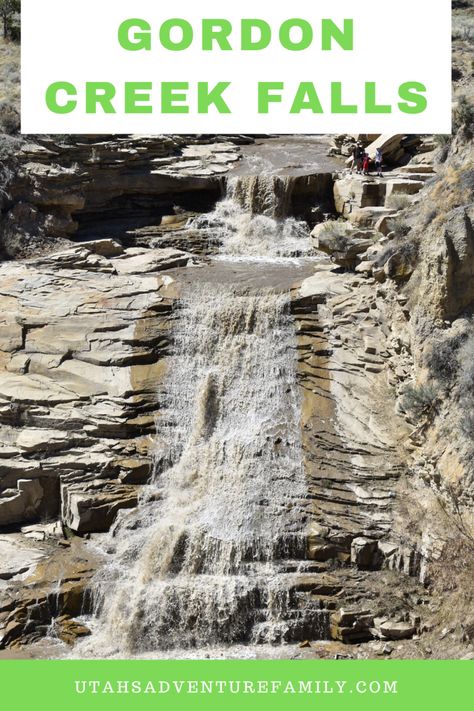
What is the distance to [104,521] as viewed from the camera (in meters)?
18.5

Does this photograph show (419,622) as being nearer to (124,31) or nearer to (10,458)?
(10,458)

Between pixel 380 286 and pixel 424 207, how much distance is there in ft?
6.74

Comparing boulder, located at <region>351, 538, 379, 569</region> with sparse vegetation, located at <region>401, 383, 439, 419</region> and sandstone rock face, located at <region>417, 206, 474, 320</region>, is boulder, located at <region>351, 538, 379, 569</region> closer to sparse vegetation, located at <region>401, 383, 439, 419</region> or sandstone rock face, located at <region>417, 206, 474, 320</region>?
sparse vegetation, located at <region>401, 383, 439, 419</region>

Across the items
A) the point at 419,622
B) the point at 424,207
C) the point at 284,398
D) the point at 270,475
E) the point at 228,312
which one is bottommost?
the point at 419,622

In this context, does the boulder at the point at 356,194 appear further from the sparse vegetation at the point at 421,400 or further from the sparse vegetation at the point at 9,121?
the sparse vegetation at the point at 9,121

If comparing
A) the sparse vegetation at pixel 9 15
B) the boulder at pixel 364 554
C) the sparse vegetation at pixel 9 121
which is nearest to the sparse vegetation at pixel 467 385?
the boulder at pixel 364 554

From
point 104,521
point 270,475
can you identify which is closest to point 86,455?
point 104,521

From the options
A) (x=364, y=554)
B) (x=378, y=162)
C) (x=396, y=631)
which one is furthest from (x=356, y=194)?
(x=396, y=631)

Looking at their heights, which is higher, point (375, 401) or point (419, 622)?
point (375, 401)

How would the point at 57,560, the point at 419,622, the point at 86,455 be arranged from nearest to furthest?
the point at 419,622 → the point at 57,560 → the point at 86,455

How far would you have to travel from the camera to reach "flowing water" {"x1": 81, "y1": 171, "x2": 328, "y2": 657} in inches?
648

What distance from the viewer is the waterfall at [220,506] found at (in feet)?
54.0

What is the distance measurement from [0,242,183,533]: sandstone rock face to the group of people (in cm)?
748

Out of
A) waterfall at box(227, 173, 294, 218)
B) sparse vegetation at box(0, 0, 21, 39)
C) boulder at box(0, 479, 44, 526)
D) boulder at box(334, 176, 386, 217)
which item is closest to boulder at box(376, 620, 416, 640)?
boulder at box(0, 479, 44, 526)
